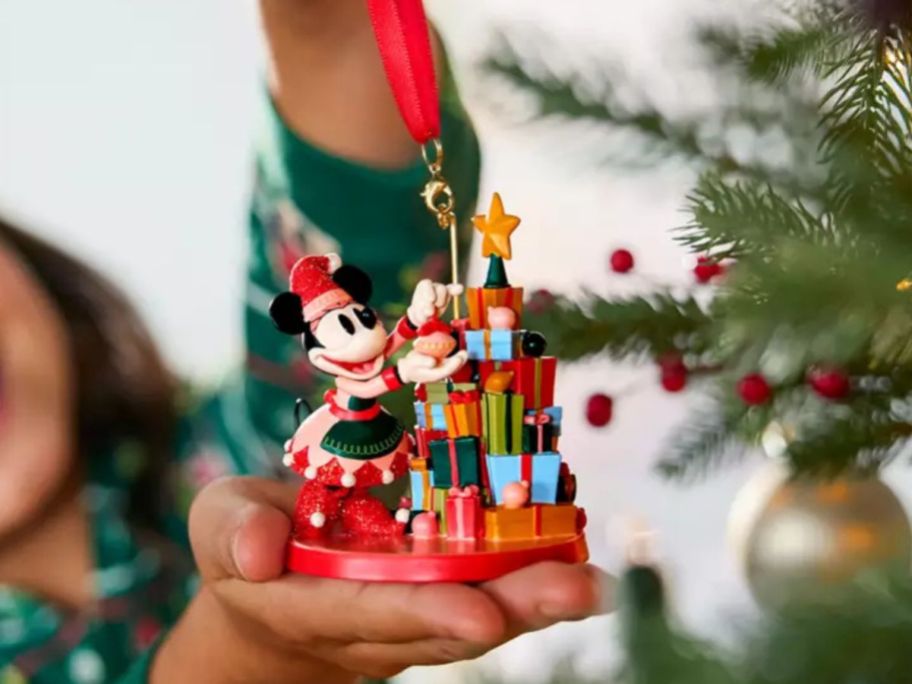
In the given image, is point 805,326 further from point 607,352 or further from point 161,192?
point 161,192

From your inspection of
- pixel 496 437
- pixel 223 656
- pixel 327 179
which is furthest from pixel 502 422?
pixel 327 179

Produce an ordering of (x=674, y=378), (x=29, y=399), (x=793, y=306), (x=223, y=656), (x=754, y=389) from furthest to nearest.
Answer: (x=29, y=399)
(x=223, y=656)
(x=674, y=378)
(x=754, y=389)
(x=793, y=306)

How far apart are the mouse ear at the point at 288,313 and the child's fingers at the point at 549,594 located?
0.47 ft

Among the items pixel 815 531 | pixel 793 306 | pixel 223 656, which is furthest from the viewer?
pixel 223 656

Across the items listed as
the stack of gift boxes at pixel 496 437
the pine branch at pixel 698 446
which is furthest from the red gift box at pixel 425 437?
the pine branch at pixel 698 446

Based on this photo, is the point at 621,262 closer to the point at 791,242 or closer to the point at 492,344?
the point at 492,344

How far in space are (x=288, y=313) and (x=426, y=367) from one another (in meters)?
0.07

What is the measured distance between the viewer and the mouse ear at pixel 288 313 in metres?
0.44

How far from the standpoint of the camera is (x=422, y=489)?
1.46 feet

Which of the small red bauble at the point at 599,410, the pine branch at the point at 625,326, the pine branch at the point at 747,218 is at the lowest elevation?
the small red bauble at the point at 599,410

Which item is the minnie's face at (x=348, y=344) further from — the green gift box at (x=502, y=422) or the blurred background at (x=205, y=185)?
the blurred background at (x=205, y=185)

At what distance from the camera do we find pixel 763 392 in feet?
1.02

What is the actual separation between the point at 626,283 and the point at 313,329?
0.55 metres

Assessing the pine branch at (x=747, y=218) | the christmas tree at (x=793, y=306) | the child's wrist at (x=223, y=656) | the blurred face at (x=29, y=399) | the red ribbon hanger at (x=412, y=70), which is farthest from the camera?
the blurred face at (x=29, y=399)
